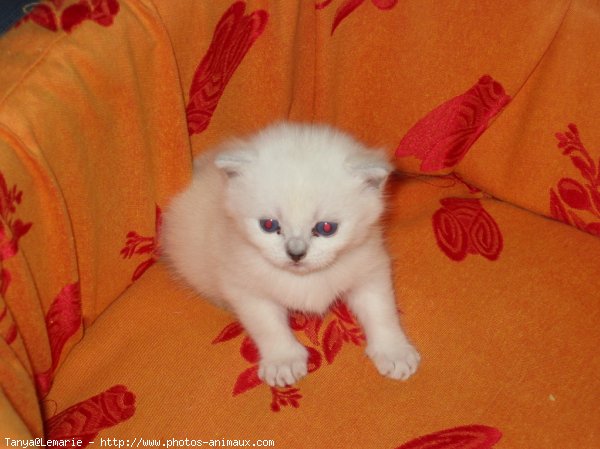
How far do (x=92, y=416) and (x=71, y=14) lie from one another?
939 mm

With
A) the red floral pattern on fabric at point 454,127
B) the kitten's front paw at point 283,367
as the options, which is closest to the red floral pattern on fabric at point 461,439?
the kitten's front paw at point 283,367

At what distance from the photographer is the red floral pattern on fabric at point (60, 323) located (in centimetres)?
167

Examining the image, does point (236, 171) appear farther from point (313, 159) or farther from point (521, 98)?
point (521, 98)

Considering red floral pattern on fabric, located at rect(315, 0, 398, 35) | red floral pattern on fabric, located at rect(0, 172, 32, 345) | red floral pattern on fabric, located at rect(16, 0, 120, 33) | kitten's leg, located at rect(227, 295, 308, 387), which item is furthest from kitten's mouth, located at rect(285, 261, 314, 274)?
red floral pattern on fabric, located at rect(315, 0, 398, 35)

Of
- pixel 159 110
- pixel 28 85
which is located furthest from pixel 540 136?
pixel 28 85

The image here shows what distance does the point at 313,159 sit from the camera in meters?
1.56

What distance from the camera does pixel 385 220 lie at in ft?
6.91

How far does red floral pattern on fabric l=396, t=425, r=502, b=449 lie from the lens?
1.57 metres

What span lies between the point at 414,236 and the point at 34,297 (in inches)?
42.7

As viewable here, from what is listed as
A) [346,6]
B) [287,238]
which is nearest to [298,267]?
[287,238]

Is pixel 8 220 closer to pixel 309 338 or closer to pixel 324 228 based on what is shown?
pixel 324 228

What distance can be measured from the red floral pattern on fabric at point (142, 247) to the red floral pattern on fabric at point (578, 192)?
3.79 ft

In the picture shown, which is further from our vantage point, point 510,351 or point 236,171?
point 510,351

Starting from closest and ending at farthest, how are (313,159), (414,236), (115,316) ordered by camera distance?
(313,159) < (115,316) < (414,236)
